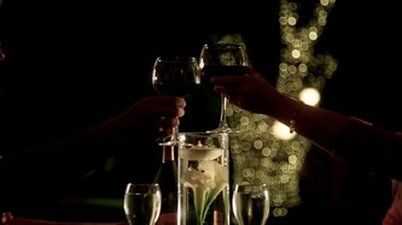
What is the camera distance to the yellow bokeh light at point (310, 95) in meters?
4.89

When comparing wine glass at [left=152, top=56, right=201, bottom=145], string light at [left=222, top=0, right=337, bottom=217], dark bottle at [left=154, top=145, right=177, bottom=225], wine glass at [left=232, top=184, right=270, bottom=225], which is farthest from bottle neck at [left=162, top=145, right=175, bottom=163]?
string light at [left=222, top=0, right=337, bottom=217]

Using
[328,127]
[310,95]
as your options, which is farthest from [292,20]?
[328,127]

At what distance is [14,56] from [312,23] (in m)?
2.50

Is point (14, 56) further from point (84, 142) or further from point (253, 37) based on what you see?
point (84, 142)

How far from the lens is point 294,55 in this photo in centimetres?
490

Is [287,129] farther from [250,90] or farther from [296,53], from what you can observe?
[250,90]

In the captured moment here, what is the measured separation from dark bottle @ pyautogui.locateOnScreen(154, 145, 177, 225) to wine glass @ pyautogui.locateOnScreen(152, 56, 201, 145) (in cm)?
18

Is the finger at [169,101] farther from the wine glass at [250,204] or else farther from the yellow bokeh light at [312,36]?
the yellow bokeh light at [312,36]

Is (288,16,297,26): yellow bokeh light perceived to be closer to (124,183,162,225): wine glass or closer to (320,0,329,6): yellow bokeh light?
(320,0,329,6): yellow bokeh light

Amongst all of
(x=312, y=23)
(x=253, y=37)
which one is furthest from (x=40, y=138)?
(x=312, y=23)

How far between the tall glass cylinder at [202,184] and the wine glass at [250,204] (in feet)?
0.43

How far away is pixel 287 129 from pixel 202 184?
131 inches

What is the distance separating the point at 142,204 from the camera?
1534 mm

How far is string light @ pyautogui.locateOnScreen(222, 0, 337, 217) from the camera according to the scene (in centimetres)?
487
